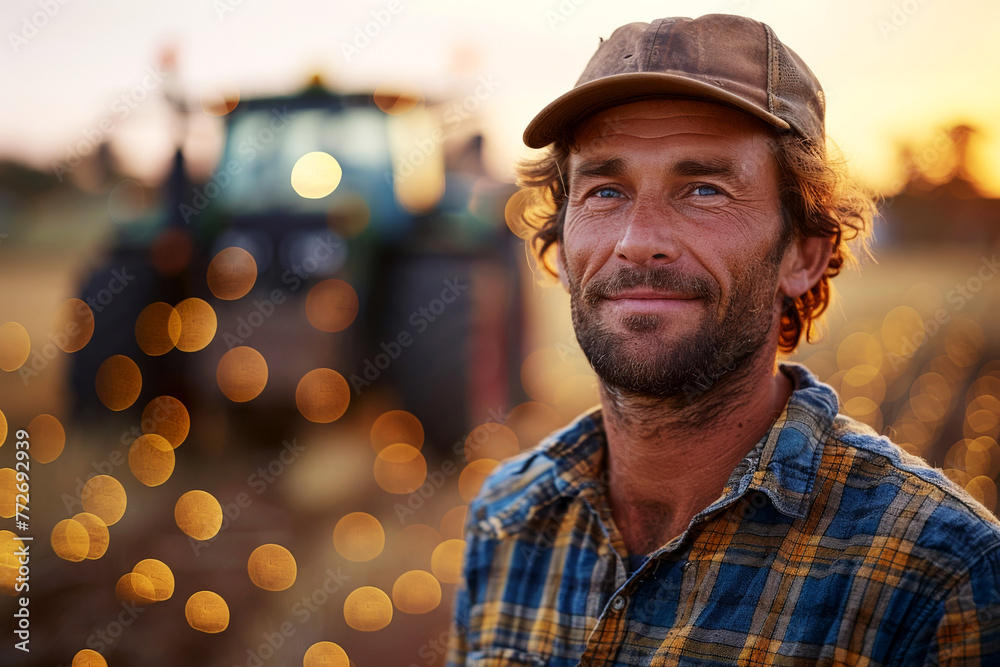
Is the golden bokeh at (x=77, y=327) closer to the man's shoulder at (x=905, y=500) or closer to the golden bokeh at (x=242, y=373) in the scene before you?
the golden bokeh at (x=242, y=373)

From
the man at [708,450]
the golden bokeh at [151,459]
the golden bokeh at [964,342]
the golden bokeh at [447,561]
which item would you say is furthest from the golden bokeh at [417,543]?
the golden bokeh at [964,342]

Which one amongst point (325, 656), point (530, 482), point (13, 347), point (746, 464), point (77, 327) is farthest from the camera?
point (13, 347)

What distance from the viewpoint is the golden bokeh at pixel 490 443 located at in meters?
5.38

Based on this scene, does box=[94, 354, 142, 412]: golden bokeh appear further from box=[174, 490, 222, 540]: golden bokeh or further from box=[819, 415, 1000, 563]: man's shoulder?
box=[819, 415, 1000, 563]: man's shoulder

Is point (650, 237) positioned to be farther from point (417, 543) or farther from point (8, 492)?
point (8, 492)

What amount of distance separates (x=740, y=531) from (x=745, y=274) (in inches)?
22.6

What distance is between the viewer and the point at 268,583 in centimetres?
388

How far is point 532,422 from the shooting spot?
613 cm

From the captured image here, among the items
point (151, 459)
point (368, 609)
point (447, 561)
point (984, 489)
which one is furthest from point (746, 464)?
point (151, 459)

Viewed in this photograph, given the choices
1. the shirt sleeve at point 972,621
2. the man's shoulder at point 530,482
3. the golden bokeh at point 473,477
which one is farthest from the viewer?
the golden bokeh at point 473,477

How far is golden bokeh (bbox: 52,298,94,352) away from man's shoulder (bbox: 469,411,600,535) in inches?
156

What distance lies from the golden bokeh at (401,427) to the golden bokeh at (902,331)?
4.61 meters

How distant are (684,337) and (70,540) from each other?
3.49 meters

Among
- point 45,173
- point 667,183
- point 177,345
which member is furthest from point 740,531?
point 45,173
